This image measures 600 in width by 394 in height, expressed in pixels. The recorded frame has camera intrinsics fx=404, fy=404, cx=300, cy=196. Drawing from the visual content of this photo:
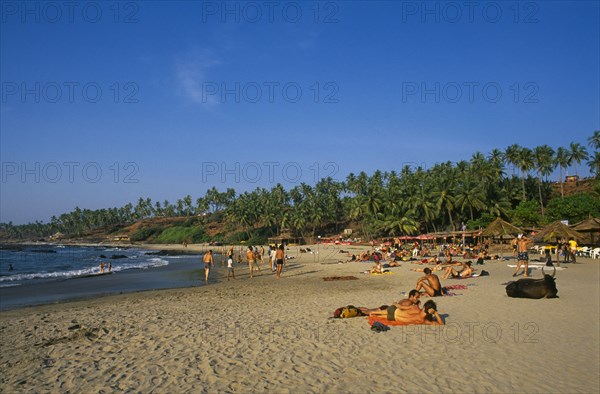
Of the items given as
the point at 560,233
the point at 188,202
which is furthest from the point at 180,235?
the point at 560,233

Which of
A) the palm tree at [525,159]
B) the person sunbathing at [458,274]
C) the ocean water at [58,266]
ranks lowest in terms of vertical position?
the ocean water at [58,266]

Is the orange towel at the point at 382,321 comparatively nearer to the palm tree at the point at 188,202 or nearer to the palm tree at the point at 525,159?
the palm tree at the point at 525,159

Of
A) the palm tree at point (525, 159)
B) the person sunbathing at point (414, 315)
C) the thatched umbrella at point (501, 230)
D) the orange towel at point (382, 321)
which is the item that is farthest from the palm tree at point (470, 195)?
the orange towel at point (382, 321)

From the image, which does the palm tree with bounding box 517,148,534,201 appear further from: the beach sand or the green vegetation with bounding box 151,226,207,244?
the green vegetation with bounding box 151,226,207,244

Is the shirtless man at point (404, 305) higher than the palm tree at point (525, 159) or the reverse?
the reverse

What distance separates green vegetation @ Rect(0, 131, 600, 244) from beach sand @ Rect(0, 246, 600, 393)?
1735 inches

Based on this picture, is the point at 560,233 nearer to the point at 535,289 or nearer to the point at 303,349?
the point at 535,289

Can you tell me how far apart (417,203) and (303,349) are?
2244 inches

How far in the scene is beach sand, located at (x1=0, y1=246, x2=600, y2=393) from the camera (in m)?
5.76

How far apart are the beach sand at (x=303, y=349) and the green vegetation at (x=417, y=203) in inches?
1735

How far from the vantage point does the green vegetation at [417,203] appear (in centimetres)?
5578

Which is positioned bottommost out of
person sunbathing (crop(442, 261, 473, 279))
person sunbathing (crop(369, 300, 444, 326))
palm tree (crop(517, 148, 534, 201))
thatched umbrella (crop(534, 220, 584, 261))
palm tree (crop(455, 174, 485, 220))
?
person sunbathing (crop(442, 261, 473, 279))

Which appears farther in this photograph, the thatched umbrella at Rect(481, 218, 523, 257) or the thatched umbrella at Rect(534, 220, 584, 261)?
the thatched umbrella at Rect(481, 218, 523, 257)

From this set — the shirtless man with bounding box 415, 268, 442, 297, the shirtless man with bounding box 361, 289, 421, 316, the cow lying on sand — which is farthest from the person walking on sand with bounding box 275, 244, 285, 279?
the cow lying on sand
